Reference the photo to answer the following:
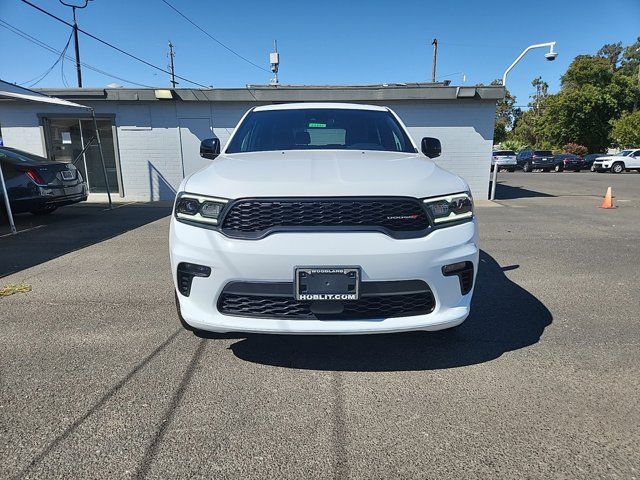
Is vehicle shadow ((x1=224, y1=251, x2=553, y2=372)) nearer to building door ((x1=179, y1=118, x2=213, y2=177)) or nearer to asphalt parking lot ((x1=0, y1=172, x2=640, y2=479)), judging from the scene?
asphalt parking lot ((x1=0, y1=172, x2=640, y2=479))

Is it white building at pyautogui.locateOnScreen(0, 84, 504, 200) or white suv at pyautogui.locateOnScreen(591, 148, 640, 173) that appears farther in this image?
white suv at pyautogui.locateOnScreen(591, 148, 640, 173)

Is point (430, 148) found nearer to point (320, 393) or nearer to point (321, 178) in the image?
point (321, 178)

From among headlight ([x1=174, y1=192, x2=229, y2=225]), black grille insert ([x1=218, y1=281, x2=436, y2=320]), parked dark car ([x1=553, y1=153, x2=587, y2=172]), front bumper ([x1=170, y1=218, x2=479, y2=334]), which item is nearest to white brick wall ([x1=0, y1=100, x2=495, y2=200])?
headlight ([x1=174, y1=192, x2=229, y2=225])

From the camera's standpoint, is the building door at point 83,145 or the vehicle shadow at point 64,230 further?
the building door at point 83,145

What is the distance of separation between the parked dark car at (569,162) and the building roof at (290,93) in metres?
24.3

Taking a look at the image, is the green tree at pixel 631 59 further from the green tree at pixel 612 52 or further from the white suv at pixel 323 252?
the white suv at pixel 323 252

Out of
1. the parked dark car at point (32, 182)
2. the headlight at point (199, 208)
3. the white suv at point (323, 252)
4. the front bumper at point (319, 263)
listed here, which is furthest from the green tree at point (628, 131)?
the headlight at point (199, 208)

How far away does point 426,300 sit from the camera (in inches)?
96.5

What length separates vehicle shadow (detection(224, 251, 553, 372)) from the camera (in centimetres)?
286

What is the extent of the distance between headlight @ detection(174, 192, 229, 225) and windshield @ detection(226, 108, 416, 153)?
1.23m

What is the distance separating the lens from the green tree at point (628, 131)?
36.2 metres

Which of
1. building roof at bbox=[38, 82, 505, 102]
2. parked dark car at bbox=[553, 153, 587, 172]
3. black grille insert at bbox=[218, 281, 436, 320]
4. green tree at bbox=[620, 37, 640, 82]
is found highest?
green tree at bbox=[620, 37, 640, 82]

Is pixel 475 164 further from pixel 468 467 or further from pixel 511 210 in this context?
pixel 468 467

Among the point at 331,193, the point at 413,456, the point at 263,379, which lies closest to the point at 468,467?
the point at 413,456
